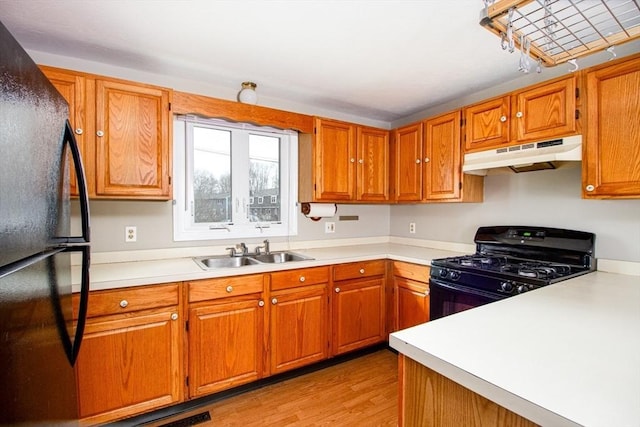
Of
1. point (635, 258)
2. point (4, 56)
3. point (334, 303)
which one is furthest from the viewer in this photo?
point (334, 303)

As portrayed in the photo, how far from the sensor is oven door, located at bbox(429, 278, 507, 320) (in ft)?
6.04

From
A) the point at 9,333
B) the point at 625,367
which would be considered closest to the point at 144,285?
the point at 9,333

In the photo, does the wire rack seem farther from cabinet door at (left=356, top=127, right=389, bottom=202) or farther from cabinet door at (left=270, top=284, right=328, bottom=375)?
cabinet door at (left=270, top=284, right=328, bottom=375)

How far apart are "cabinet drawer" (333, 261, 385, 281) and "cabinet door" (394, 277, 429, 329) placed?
0.19 metres

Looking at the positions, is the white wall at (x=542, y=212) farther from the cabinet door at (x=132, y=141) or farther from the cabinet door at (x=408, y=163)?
the cabinet door at (x=132, y=141)

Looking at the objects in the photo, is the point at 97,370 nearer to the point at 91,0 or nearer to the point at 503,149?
the point at 91,0

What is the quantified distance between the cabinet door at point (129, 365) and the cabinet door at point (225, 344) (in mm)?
97

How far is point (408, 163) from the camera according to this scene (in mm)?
2875

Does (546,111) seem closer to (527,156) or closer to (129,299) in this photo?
(527,156)

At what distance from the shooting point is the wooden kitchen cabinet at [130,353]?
5.19 ft

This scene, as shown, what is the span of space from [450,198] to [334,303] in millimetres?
1266

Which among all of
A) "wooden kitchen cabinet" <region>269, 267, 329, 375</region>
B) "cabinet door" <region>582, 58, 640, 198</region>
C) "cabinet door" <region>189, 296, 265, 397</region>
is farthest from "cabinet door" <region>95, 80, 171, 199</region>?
"cabinet door" <region>582, 58, 640, 198</region>

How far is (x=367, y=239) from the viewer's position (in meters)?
3.31

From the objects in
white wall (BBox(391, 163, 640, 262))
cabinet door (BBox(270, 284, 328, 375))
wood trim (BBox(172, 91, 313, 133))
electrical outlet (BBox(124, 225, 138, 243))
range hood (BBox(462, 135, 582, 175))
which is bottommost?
cabinet door (BBox(270, 284, 328, 375))
